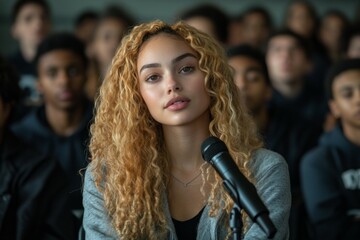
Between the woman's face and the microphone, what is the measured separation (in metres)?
0.45

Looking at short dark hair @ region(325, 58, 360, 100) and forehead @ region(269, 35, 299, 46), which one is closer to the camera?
short dark hair @ region(325, 58, 360, 100)

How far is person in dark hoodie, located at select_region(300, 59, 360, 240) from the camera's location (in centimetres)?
337

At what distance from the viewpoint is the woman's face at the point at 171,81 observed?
2389 millimetres

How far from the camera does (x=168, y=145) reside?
2.55m

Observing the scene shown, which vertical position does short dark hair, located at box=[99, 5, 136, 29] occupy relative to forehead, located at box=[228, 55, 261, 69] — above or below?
above

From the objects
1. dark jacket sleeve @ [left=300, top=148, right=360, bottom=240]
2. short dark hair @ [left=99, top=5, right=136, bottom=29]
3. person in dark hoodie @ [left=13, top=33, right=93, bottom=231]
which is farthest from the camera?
short dark hair @ [left=99, top=5, right=136, bottom=29]

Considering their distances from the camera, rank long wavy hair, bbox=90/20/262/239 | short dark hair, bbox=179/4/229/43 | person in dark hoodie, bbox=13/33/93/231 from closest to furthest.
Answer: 1. long wavy hair, bbox=90/20/262/239
2. person in dark hoodie, bbox=13/33/93/231
3. short dark hair, bbox=179/4/229/43

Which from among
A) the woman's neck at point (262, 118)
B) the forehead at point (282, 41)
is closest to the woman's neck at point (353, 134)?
the woman's neck at point (262, 118)

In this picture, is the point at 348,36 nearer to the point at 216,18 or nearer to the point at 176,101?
the point at 216,18

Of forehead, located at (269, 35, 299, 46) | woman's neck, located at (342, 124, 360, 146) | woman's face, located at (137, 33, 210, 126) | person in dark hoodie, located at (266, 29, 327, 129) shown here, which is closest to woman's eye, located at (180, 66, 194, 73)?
woman's face, located at (137, 33, 210, 126)

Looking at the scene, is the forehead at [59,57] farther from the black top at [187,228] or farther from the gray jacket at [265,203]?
the black top at [187,228]

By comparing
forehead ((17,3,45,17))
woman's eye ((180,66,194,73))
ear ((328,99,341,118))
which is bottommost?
ear ((328,99,341,118))

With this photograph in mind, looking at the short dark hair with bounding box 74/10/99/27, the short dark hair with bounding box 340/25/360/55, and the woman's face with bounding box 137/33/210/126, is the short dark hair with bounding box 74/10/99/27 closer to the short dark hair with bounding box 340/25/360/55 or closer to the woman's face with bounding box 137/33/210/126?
the short dark hair with bounding box 340/25/360/55

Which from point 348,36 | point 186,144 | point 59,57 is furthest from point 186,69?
point 348,36
